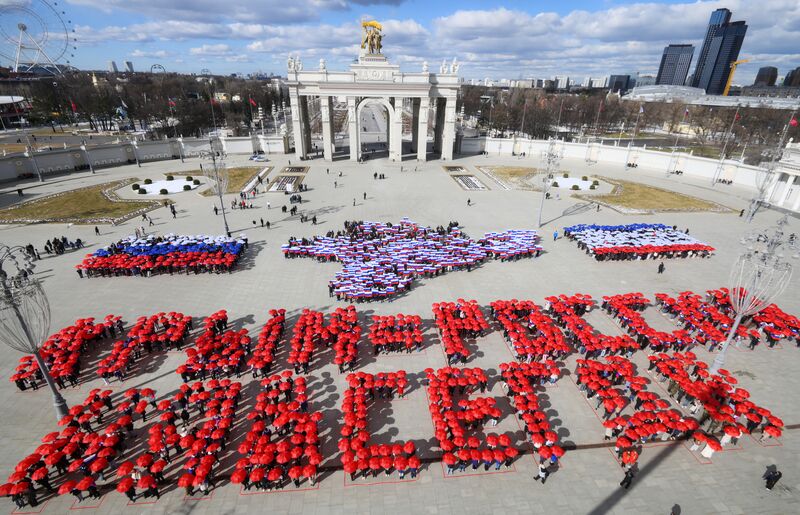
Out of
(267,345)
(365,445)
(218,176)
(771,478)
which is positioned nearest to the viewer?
(771,478)

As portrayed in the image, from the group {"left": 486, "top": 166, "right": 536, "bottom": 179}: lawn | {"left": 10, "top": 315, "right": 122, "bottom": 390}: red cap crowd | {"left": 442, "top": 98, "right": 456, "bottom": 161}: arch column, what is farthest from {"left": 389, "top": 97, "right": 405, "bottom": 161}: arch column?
{"left": 10, "top": 315, "right": 122, "bottom": 390}: red cap crowd

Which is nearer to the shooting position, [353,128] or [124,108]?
[353,128]

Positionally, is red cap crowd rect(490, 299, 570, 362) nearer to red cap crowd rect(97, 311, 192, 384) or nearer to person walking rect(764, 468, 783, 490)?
person walking rect(764, 468, 783, 490)

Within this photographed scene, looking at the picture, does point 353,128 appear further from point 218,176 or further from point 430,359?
point 430,359

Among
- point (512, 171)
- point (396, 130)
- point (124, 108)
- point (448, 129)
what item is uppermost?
point (124, 108)

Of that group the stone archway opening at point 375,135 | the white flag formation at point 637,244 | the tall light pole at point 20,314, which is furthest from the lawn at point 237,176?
the white flag formation at point 637,244

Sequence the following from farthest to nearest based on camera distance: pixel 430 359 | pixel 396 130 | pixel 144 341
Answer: pixel 396 130
pixel 430 359
pixel 144 341

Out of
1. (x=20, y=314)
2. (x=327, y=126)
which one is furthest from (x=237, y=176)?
(x=20, y=314)
